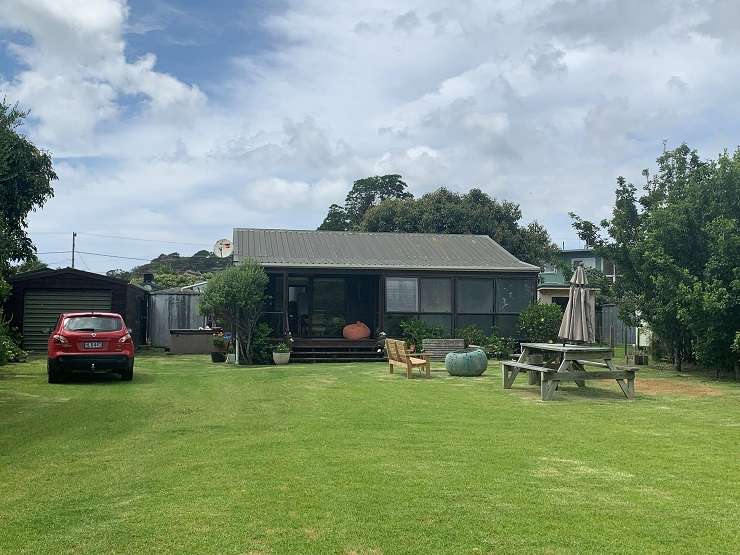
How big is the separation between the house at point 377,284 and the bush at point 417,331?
0.27 m

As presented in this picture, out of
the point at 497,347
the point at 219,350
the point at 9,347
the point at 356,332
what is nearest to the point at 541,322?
the point at 497,347

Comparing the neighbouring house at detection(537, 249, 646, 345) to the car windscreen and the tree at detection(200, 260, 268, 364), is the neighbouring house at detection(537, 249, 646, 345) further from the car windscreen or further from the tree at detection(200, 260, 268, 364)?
the car windscreen

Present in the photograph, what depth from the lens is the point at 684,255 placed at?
672 inches

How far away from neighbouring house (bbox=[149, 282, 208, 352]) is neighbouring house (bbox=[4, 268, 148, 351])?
4.59 meters

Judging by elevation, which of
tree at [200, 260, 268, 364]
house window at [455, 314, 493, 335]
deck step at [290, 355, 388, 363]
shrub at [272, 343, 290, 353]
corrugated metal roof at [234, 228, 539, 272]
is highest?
corrugated metal roof at [234, 228, 539, 272]

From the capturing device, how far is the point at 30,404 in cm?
1094

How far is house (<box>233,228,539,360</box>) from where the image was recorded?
70.7 ft

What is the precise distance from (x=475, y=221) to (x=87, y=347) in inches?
1112

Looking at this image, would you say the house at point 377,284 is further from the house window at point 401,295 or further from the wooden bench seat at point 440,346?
the wooden bench seat at point 440,346

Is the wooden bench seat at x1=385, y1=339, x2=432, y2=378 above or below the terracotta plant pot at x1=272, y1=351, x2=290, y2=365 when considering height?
above

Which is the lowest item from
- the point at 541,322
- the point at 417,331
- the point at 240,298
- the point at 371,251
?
the point at 417,331

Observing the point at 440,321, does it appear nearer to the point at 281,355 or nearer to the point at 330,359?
the point at 330,359

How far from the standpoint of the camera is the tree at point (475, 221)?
1554 inches

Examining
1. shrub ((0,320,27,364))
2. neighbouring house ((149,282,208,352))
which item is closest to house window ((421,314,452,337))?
neighbouring house ((149,282,208,352))
